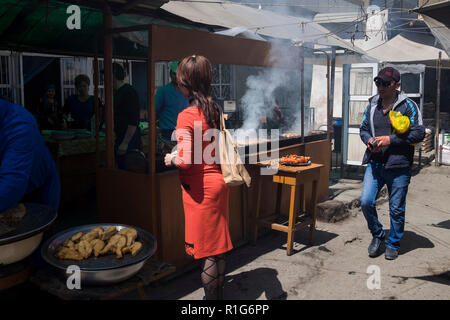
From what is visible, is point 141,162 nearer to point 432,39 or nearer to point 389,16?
point 389,16

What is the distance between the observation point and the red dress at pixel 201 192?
3109mm

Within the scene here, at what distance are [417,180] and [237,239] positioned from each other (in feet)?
20.8

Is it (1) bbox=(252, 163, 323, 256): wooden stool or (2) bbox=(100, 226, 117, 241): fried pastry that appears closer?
(2) bbox=(100, 226, 117, 241): fried pastry

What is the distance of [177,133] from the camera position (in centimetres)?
313

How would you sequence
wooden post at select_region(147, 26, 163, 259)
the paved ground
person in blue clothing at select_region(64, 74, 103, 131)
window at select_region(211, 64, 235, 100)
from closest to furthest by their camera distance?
1. wooden post at select_region(147, 26, 163, 259)
2. the paved ground
3. person in blue clothing at select_region(64, 74, 103, 131)
4. window at select_region(211, 64, 235, 100)

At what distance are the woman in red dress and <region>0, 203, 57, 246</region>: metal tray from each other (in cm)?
95

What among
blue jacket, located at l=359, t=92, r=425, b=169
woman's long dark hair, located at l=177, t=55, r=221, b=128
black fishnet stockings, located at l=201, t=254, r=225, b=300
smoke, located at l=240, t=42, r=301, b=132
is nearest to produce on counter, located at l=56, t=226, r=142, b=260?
black fishnet stockings, located at l=201, t=254, r=225, b=300

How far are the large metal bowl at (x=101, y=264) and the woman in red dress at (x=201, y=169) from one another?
1.34 ft

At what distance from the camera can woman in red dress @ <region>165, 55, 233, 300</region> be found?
3.11 meters

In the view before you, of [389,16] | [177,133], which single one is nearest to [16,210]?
[177,133]

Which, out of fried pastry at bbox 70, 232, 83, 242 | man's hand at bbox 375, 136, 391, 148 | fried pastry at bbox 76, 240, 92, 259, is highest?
man's hand at bbox 375, 136, 391, 148

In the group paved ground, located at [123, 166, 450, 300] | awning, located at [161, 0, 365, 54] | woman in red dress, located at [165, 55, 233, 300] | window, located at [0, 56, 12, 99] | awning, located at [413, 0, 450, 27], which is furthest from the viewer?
window, located at [0, 56, 12, 99]

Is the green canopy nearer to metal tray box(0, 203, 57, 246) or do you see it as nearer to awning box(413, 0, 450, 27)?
metal tray box(0, 203, 57, 246)

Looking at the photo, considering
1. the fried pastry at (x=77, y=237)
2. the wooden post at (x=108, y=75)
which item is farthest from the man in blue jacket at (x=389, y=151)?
the fried pastry at (x=77, y=237)
